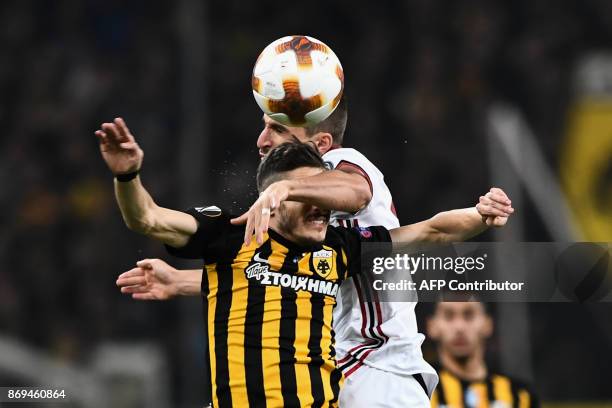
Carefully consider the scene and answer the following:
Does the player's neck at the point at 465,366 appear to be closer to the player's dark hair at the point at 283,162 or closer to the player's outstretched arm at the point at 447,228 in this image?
the player's outstretched arm at the point at 447,228

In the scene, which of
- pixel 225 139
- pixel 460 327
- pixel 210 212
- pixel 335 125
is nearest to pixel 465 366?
pixel 460 327

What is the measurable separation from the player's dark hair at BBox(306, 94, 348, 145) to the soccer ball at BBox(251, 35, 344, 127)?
0.09 metres

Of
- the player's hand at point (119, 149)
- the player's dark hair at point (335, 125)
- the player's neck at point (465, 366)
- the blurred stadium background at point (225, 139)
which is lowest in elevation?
the player's neck at point (465, 366)

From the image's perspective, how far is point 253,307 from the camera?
3.91 metres

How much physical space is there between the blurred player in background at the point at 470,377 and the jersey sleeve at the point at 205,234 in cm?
234

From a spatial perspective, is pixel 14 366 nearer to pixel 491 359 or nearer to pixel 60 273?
pixel 60 273

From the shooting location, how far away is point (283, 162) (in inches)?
159

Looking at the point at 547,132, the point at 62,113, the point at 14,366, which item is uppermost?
the point at 62,113

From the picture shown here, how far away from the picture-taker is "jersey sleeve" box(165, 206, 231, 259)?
3.97 meters

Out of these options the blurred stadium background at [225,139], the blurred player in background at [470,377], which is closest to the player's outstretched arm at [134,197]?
the blurred player in background at [470,377]

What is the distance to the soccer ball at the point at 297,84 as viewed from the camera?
4598mm

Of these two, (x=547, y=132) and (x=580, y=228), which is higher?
(x=547, y=132)

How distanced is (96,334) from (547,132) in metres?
4.70

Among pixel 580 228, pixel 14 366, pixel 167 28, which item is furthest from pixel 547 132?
pixel 14 366
